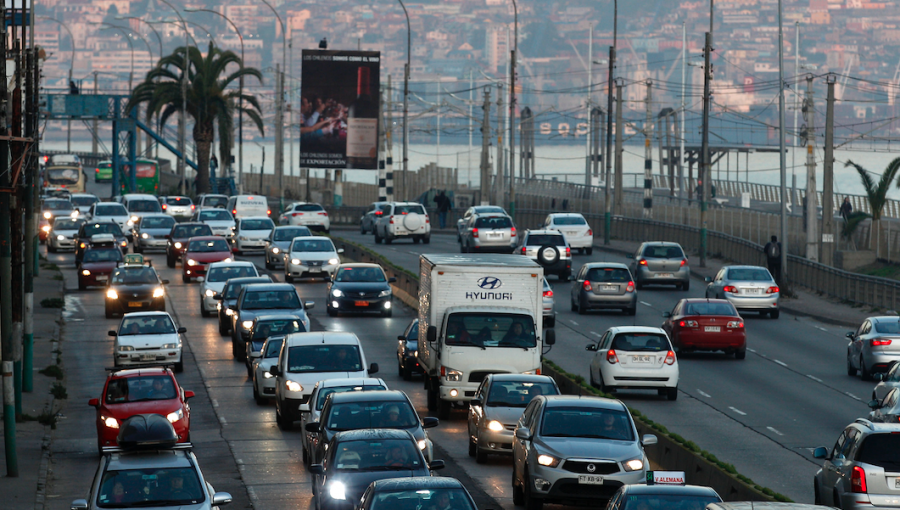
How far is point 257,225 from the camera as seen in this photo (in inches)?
2217

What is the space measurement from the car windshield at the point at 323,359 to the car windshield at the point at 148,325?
8022 mm

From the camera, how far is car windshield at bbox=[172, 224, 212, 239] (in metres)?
52.6

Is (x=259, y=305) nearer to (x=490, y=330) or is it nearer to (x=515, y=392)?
(x=490, y=330)

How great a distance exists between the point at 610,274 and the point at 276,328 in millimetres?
12189

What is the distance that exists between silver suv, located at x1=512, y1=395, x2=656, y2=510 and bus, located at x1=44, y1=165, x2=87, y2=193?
87.8 m

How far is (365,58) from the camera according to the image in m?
64.1

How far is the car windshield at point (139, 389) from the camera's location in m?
22.8

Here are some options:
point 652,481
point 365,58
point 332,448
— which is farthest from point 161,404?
point 365,58

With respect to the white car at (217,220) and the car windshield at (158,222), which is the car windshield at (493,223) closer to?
the white car at (217,220)

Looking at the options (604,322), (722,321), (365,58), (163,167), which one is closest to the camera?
(722,321)

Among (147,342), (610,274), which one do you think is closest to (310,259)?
(610,274)

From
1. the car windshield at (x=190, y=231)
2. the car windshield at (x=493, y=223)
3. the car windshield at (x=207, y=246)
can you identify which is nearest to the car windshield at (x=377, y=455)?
the car windshield at (x=207, y=246)

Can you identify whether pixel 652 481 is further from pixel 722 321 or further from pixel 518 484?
pixel 722 321

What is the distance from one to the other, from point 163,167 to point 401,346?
413ft
